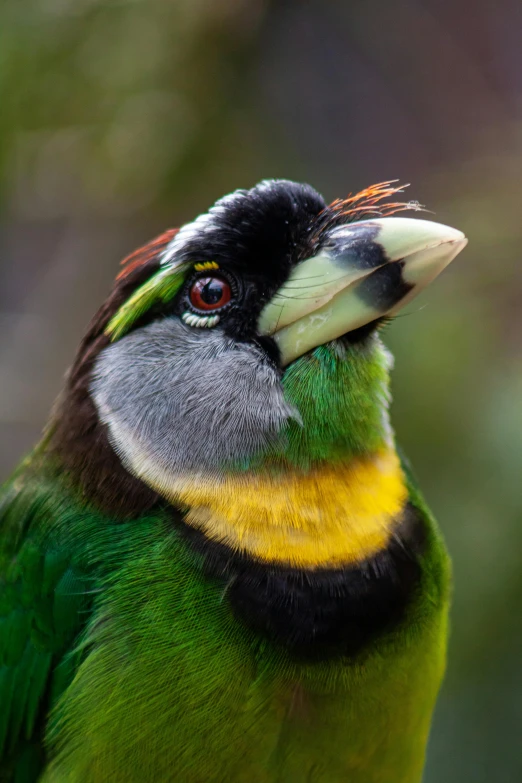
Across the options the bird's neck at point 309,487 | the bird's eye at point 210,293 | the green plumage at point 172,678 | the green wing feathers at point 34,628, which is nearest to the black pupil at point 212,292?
the bird's eye at point 210,293

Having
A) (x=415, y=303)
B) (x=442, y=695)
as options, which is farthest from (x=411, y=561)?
(x=415, y=303)

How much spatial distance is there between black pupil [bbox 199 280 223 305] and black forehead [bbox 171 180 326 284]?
0.18 feet

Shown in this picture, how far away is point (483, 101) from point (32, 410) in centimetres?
349

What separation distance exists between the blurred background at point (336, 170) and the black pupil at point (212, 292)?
130 cm

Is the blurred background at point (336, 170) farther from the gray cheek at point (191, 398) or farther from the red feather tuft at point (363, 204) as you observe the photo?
the gray cheek at point (191, 398)

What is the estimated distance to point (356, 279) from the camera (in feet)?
7.30

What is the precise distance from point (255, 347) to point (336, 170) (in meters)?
4.24

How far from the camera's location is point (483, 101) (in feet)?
19.3

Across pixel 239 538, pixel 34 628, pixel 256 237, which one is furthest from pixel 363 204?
pixel 34 628

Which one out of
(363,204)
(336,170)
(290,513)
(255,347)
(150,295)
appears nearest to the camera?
(290,513)

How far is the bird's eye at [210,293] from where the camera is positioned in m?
2.34

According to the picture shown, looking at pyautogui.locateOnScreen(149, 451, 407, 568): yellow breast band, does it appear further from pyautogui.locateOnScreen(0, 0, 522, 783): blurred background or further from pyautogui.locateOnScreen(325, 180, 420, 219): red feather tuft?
pyautogui.locateOnScreen(0, 0, 522, 783): blurred background

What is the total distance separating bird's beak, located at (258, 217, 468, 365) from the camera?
218 centimetres

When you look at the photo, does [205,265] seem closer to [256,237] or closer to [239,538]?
[256,237]
